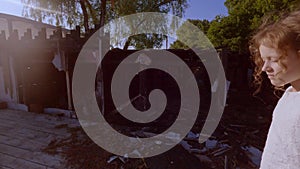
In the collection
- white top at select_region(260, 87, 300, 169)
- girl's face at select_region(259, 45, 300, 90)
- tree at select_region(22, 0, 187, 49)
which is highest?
tree at select_region(22, 0, 187, 49)

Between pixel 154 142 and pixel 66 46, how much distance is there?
→ 12.4 ft

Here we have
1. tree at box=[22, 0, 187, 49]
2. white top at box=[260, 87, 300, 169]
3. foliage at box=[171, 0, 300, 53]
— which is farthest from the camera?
foliage at box=[171, 0, 300, 53]

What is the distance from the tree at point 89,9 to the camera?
35.9 feet

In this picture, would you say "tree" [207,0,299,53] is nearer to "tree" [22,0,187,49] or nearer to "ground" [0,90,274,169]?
"tree" [22,0,187,49]

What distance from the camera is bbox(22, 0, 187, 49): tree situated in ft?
35.9

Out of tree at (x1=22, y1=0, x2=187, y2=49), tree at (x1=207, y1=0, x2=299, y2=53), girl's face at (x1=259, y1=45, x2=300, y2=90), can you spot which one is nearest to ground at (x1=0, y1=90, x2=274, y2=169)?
girl's face at (x1=259, y1=45, x2=300, y2=90)

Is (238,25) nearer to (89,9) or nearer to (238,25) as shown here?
(238,25)

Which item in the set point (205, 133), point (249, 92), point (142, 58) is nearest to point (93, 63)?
point (142, 58)

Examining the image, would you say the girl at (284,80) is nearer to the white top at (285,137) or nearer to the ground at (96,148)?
the white top at (285,137)

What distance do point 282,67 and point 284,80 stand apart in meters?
0.08

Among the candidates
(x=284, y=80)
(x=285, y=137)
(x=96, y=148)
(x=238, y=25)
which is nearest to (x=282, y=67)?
(x=284, y=80)

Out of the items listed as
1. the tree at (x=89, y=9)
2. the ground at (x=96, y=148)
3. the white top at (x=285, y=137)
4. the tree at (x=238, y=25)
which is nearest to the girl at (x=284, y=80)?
the white top at (x=285, y=137)

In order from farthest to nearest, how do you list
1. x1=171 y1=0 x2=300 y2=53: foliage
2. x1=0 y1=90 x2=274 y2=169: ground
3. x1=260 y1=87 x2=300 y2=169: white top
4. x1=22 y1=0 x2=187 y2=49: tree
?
x1=171 y1=0 x2=300 y2=53: foliage < x1=22 y1=0 x2=187 y2=49: tree < x1=0 y1=90 x2=274 y2=169: ground < x1=260 y1=87 x2=300 y2=169: white top

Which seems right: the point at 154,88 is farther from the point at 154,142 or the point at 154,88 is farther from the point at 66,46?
the point at 154,142
